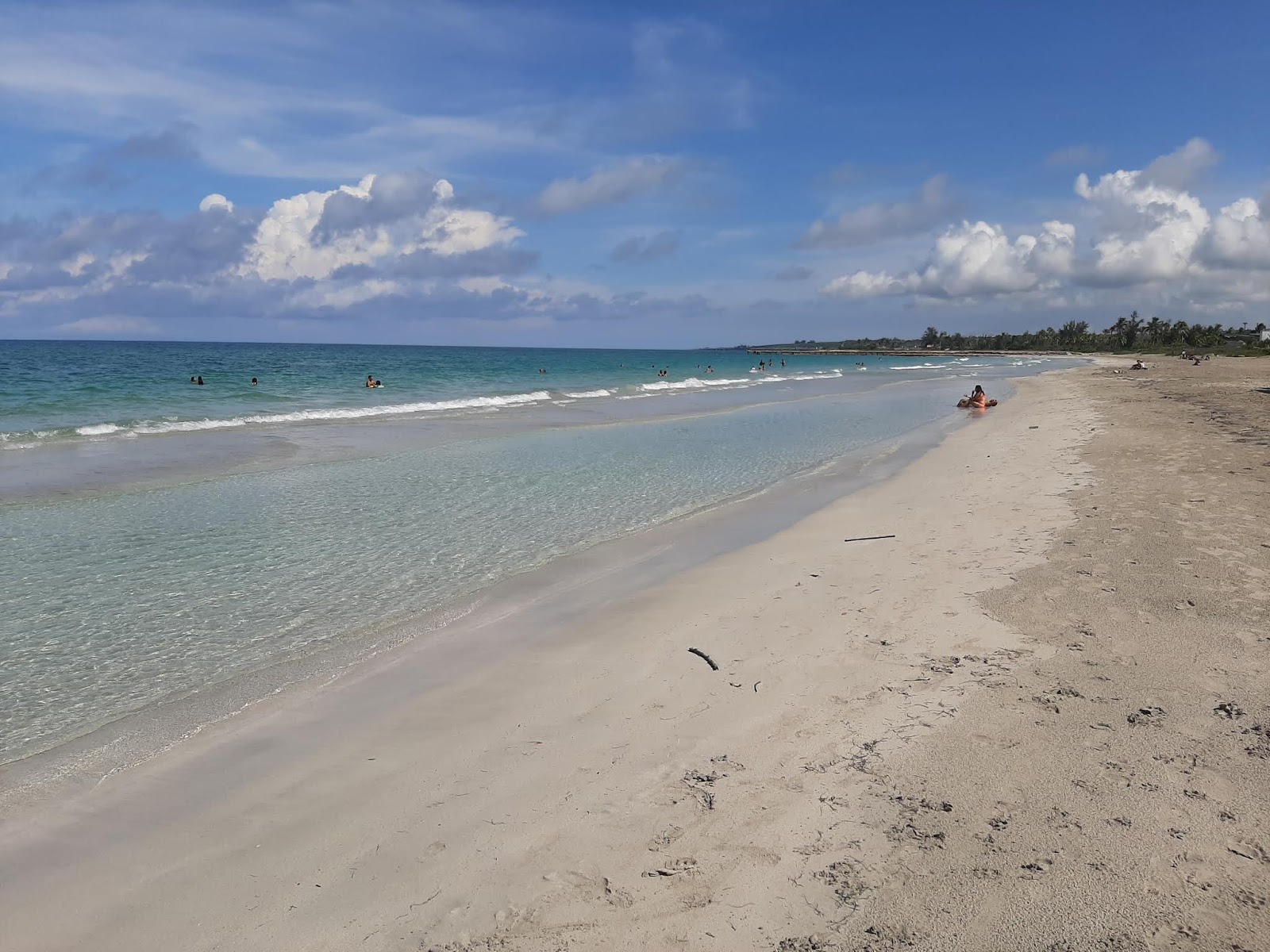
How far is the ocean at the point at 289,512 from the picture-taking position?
23.3ft

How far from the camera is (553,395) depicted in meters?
46.2

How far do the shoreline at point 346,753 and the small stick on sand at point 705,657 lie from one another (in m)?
0.11

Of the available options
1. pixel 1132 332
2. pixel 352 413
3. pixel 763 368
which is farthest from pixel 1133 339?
pixel 352 413

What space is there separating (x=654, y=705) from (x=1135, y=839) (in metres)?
3.05

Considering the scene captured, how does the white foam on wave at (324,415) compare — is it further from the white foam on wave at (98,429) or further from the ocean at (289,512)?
the ocean at (289,512)

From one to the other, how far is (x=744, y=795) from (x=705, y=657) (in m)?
2.21

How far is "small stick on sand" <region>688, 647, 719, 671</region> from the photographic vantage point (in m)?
6.43

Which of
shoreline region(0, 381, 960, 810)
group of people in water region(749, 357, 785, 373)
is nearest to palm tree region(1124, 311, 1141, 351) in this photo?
group of people in water region(749, 357, 785, 373)

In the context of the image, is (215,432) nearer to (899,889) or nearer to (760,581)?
(760,581)

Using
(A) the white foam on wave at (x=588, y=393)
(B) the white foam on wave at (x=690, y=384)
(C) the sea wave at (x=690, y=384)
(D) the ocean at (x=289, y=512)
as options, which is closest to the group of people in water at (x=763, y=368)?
(C) the sea wave at (x=690, y=384)

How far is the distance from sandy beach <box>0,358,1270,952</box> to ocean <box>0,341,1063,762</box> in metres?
1.53

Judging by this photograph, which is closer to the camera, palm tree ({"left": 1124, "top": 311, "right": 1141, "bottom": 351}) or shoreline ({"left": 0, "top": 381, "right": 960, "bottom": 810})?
shoreline ({"left": 0, "top": 381, "right": 960, "bottom": 810})

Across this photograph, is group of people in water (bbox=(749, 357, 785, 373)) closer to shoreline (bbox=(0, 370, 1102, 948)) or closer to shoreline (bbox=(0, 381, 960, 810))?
shoreline (bbox=(0, 381, 960, 810))

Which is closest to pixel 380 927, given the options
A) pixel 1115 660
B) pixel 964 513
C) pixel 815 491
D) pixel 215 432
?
pixel 1115 660
